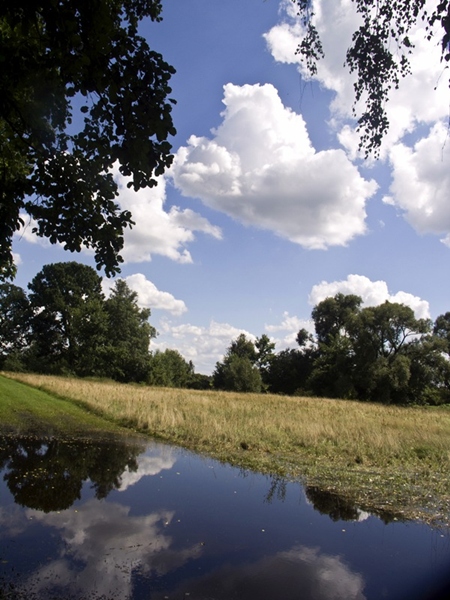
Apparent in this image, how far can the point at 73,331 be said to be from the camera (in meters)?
55.0

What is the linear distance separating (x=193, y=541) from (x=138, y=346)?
185ft

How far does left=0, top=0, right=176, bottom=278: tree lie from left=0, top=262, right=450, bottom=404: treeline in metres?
48.0

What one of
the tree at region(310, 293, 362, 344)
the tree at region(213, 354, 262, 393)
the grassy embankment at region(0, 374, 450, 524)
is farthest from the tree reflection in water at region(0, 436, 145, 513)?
the tree at region(310, 293, 362, 344)

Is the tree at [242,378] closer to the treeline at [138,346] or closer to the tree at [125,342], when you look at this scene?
the treeline at [138,346]

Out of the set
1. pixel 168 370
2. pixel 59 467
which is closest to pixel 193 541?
pixel 59 467

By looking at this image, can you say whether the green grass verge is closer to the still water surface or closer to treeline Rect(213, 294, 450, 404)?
the still water surface

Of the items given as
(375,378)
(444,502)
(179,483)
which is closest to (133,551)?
(179,483)

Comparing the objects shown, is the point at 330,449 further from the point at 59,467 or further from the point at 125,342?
the point at 125,342

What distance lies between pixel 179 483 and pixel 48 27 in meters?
8.55

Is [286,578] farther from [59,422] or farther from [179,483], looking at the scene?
[59,422]

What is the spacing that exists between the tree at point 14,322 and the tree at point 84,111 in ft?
183

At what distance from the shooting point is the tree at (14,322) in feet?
190

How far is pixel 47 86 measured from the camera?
18.8 feet

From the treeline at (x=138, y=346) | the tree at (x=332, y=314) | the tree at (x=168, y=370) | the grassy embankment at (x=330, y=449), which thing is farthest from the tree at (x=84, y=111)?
the tree at (x=332, y=314)
